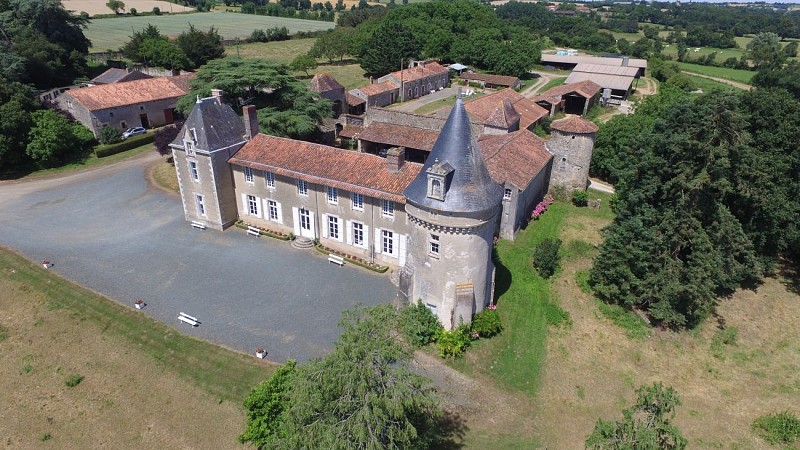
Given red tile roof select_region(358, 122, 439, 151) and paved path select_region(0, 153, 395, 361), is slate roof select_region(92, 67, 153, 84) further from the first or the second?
red tile roof select_region(358, 122, 439, 151)

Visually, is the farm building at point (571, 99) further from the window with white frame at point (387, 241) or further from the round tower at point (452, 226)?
the round tower at point (452, 226)

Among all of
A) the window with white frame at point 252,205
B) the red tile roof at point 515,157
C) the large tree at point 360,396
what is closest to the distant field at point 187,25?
the window with white frame at point 252,205

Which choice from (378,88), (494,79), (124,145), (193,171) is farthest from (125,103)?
(494,79)

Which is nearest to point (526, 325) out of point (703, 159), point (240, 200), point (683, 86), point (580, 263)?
point (580, 263)

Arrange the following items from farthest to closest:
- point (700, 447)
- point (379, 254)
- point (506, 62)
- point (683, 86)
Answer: point (506, 62) → point (683, 86) → point (379, 254) → point (700, 447)

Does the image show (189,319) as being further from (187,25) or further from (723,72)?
(187,25)

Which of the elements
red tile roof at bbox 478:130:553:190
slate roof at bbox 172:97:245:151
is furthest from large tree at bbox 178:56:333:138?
red tile roof at bbox 478:130:553:190

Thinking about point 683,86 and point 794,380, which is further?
point 683,86

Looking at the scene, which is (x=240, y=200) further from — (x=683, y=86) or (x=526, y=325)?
(x=683, y=86)
